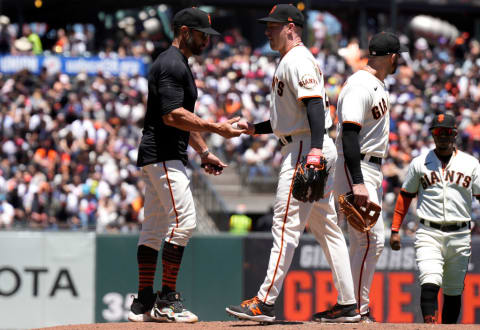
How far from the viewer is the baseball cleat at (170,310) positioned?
5.97m

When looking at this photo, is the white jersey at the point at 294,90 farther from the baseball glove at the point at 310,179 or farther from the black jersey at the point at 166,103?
the black jersey at the point at 166,103

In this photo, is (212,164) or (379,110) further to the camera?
(212,164)

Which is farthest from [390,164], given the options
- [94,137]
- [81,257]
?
[81,257]

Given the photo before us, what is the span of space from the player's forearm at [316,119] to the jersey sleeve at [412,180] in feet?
5.62

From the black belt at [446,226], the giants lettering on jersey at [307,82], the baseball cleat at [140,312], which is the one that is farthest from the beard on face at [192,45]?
the black belt at [446,226]

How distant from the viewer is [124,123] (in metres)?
17.0

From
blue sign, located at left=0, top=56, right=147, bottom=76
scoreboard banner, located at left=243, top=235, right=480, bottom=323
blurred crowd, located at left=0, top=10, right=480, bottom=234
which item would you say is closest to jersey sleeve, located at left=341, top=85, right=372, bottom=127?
scoreboard banner, located at left=243, top=235, right=480, bottom=323

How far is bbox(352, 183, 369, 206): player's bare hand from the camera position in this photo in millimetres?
5949

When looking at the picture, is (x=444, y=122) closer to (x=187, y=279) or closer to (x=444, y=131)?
(x=444, y=131)

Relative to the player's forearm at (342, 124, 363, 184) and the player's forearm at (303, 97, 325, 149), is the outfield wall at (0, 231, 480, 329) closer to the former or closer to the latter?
the player's forearm at (342, 124, 363, 184)

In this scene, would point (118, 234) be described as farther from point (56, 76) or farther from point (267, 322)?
point (56, 76)

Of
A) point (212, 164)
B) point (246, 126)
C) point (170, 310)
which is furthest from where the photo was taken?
point (212, 164)

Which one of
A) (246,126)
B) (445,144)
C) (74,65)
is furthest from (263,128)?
(74,65)

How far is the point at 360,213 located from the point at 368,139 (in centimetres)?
56
